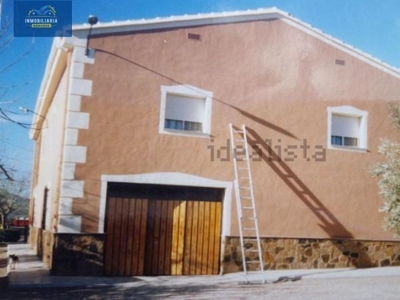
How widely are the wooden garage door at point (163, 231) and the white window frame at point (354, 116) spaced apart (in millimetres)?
3876

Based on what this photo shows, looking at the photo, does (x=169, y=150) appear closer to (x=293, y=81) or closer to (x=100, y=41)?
(x=100, y=41)

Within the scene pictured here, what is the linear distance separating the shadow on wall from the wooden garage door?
1.67 meters

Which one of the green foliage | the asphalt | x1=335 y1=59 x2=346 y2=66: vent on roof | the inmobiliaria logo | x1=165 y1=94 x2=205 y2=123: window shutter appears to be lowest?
the green foliage

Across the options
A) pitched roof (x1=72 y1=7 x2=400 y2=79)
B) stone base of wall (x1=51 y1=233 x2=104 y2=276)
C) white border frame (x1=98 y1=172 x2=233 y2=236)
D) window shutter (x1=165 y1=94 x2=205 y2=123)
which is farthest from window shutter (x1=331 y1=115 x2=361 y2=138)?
stone base of wall (x1=51 y1=233 x2=104 y2=276)

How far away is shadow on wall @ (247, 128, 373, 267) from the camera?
11.4 metres

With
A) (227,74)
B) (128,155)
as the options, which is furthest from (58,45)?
(227,74)

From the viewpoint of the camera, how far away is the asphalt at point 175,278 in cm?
866

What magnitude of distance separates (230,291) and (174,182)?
305cm

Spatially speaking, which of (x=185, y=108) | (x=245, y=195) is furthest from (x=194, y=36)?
(x=245, y=195)

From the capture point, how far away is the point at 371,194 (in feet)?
40.7

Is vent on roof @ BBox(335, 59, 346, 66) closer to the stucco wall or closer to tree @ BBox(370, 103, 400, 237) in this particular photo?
the stucco wall

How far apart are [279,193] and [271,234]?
110cm

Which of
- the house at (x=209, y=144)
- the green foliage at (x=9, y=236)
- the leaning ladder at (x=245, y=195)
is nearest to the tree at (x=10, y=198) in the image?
the green foliage at (x=9, y=236)

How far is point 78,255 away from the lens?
9430 millimetres
